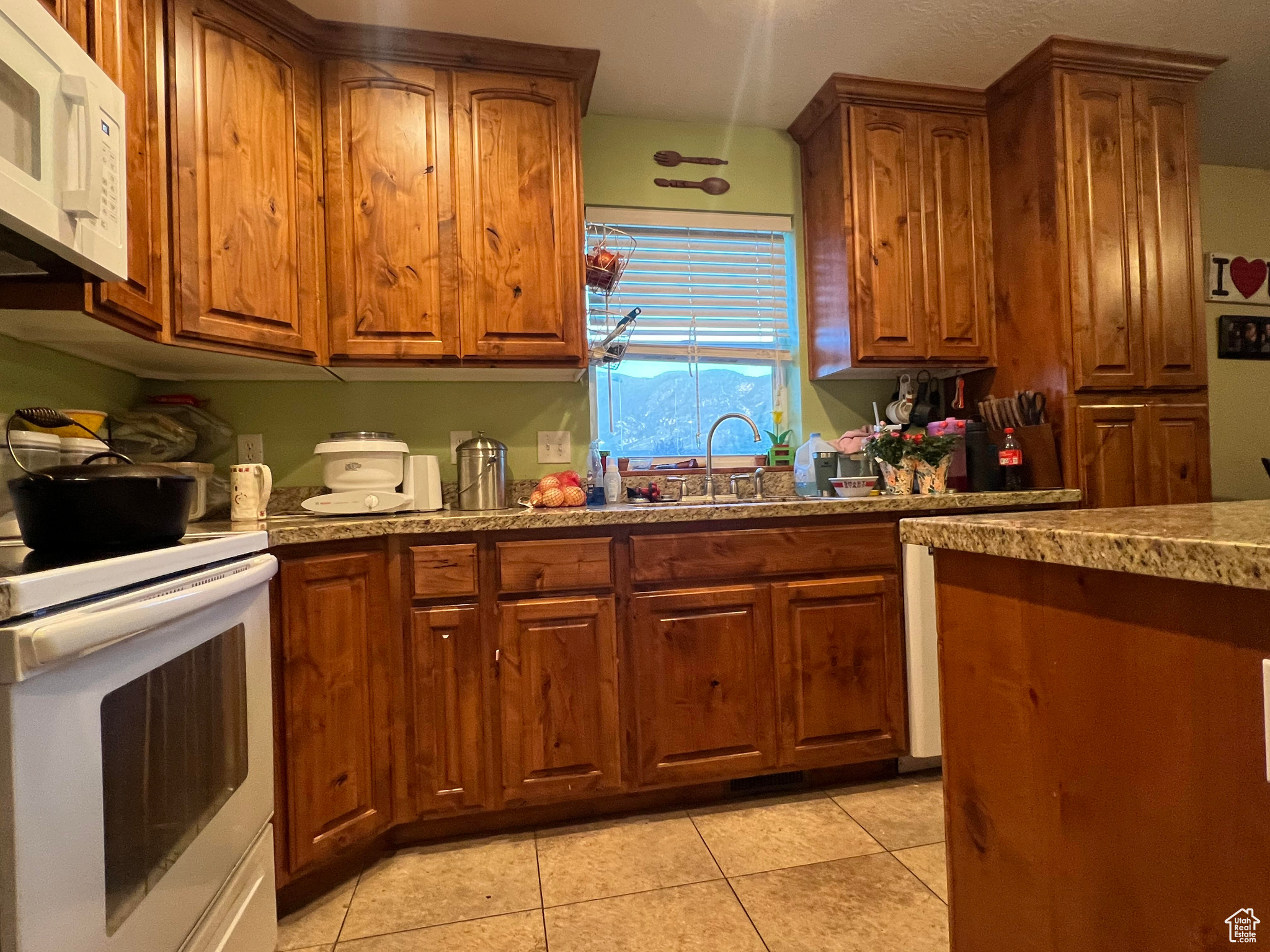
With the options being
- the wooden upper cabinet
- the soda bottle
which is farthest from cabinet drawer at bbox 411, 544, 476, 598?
the soda bottle

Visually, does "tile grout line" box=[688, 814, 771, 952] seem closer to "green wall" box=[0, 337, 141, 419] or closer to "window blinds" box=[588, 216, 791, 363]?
"window blinds" box=[588, 216, 791, 363]

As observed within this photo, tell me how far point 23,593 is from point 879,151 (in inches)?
106

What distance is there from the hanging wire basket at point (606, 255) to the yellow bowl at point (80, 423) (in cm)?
153

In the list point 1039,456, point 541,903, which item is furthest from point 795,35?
point 541,903

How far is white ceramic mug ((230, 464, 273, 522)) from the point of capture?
172cm

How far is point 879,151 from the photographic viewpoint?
2355mm

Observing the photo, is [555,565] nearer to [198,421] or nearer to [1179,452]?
[198,421]

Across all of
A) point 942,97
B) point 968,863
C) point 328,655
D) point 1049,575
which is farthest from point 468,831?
point 942,97

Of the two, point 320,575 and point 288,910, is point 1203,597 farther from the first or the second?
point 288,910

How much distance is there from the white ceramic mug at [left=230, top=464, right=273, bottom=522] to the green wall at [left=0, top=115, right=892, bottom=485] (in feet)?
1.43

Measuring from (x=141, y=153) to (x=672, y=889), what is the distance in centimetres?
212

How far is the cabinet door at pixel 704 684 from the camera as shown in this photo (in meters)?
1.78

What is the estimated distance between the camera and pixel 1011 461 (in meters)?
2.19

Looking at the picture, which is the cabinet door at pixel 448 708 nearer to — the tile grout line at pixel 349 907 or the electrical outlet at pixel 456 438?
the tile grout line at pixel 349 907
